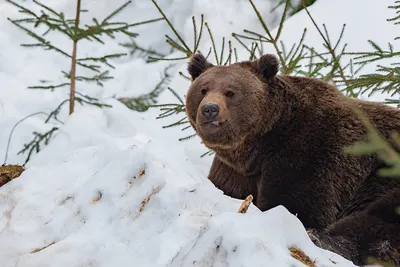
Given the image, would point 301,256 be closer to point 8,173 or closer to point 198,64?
point 8,173

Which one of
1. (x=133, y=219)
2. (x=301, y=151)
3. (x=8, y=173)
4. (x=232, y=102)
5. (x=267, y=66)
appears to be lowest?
(x=8, y=173)

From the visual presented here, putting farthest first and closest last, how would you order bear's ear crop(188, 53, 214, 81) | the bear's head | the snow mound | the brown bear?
bear's ear crop(188, 53, 214, 81) < the bear's head < the brown bear < the snow mound

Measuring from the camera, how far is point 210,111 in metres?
→ 4.45

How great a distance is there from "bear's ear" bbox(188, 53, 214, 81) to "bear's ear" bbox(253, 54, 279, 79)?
0.44 metres

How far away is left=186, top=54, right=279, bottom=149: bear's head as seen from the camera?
455 centimetres

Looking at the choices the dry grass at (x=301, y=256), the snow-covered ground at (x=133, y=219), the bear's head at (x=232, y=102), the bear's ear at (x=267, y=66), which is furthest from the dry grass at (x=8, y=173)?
the dry grass at (x=301, y=256)

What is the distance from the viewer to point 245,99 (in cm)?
469

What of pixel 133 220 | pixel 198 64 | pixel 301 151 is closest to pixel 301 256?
pixel 133 220

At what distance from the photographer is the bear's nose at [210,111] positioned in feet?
14.5

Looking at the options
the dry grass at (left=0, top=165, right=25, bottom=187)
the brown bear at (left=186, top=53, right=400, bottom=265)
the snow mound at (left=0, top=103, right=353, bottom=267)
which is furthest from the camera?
the dry grass at (left=0, top=165, right=25, bottom=187)

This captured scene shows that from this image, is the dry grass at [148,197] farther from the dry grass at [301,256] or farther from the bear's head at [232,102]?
the bear's head at [232,102]

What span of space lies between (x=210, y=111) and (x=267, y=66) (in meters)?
0.71

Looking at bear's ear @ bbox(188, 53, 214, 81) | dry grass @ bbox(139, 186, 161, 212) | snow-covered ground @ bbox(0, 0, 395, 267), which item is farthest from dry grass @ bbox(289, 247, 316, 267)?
bear's ear @ bbox(188, 53, 214, 81)

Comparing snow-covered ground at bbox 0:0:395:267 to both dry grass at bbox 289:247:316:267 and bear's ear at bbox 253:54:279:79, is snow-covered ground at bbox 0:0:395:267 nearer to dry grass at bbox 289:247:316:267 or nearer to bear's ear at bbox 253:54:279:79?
dry grass at bbox 289:247:316:267
